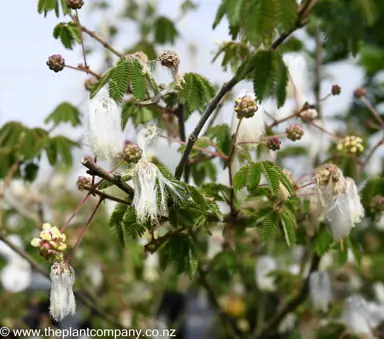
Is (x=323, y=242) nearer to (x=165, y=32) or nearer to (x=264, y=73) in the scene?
(x=264, y=73)

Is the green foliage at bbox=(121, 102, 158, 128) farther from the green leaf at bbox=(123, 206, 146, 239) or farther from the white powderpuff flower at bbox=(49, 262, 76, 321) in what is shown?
the white powderpuff flower at bbox=(49, 262, 76, 321)

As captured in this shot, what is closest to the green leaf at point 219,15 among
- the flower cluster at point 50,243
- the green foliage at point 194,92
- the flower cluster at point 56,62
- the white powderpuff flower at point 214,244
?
the green foliage at point 194,92

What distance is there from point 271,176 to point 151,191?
246 millimetres

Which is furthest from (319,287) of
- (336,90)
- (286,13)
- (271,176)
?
(286,13)

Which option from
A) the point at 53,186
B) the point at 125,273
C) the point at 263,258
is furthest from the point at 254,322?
the point at 53,186

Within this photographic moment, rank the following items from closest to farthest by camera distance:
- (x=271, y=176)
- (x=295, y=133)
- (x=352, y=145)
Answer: (x=271, y=176)
(x=295, y=133)
(x=352, y=145)

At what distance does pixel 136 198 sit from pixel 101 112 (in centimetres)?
18

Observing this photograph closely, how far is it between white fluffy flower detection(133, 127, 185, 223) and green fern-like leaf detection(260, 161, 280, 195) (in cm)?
17

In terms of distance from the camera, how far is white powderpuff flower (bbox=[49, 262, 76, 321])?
1.10m

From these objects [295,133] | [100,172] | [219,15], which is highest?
[219,15]

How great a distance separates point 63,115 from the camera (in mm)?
1751

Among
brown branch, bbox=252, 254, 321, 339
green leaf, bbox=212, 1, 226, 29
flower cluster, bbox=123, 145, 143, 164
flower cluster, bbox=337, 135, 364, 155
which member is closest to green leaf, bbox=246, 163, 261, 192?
flower cluster, bbox=123, 145, 143, 164

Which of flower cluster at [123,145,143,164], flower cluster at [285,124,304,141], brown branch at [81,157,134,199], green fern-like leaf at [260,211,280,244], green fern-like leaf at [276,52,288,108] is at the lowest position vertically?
green fern-like leaf at [260,211,280,244]

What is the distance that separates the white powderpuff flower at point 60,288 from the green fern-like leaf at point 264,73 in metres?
0.48
